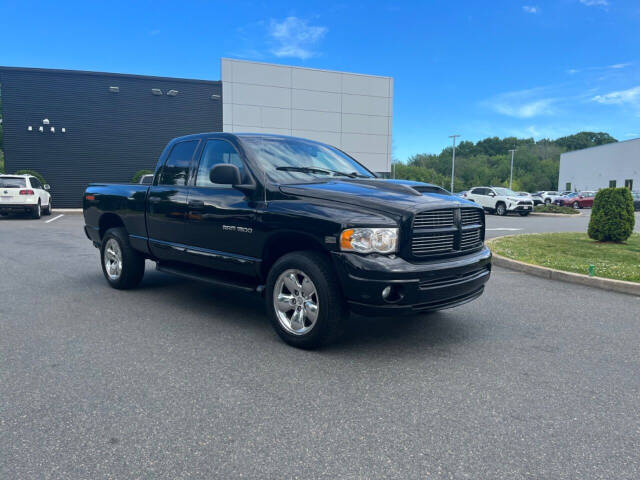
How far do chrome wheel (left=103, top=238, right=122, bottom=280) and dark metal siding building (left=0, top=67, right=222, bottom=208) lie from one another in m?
21.3

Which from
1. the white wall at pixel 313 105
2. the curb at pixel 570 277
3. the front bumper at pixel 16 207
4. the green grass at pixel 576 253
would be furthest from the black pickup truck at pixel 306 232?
the white wall at pixel 313 105

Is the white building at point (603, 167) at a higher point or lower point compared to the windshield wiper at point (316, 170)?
higher

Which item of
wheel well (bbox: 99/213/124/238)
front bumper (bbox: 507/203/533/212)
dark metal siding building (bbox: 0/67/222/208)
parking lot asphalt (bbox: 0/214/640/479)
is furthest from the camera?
front bumper (bbox: 507/203/533/212)

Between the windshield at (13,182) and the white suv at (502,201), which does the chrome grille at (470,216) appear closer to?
the windshield at (13,182)

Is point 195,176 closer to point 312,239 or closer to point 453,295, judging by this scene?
point 312,239

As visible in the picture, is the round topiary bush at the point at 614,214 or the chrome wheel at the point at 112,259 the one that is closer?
the chrome wheel at the point at 112,259

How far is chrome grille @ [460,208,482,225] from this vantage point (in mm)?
4407

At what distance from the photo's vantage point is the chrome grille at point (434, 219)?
391 centimetres

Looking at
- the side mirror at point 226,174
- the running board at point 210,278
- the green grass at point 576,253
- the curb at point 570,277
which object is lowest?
the curb at point 570,277

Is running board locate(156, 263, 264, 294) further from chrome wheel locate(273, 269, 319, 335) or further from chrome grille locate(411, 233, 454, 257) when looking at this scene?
chrome grille locate(411, 233, 454, 257)

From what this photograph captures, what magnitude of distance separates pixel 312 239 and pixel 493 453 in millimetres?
2149

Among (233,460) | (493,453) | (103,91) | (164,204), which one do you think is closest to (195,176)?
(164,204)

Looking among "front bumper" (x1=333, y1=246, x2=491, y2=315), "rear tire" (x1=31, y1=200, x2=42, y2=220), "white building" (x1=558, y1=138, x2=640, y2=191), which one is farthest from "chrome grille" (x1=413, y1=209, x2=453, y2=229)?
"white building" (x1=558, y1=138, x2=640, y2=191)

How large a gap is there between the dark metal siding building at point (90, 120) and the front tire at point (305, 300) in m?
24.5
